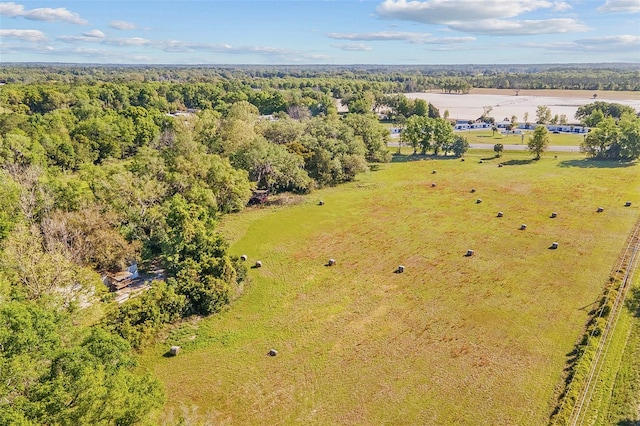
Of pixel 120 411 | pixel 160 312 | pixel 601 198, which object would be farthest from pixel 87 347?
pixel 601 198

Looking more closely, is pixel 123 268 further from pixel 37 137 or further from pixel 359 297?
pixel 37 137

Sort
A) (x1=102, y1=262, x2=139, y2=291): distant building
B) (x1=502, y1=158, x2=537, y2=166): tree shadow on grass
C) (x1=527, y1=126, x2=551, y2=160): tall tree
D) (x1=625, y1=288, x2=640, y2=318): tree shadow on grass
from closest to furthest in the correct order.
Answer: (x1=625, y1=288, x2=640, y2=318): tree shadow on grass
(x1=102, y1=262, x2=139, y2=291): distant building
(x1=502, y1=158, x2=537, y2=166): tree shadow on grass
(x1=527, y1=126, x2=551, y2=160): tall tree

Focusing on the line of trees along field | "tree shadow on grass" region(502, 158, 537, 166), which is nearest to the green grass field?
the line of trees along field

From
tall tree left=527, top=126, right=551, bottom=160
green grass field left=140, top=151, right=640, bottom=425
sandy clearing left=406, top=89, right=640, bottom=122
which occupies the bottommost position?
green grass field left=140, top=151, right=640, bottom=425

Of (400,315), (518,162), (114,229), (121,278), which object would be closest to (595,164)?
(518,162)

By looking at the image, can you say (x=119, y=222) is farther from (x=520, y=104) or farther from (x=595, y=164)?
(x=520, y=104)

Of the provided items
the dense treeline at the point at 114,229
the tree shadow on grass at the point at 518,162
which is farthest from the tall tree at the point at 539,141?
the dense treeline at the point at 114,229

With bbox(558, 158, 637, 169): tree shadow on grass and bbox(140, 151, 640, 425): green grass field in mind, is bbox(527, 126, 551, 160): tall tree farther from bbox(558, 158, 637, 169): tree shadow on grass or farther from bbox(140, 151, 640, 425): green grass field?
bbox(140, 151, 640, 425): green grass field
